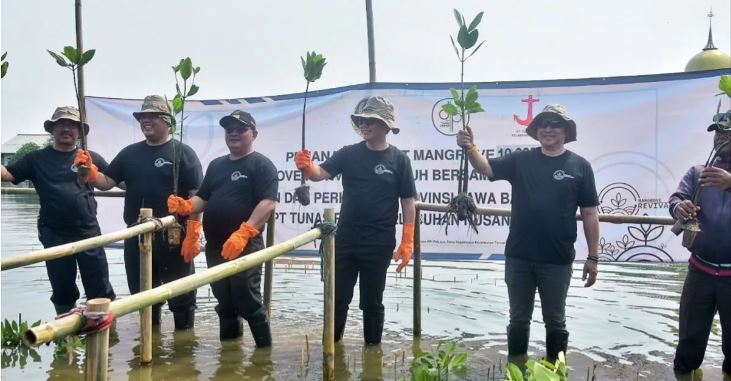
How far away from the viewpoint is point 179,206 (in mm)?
4613

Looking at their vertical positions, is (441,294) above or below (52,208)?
below

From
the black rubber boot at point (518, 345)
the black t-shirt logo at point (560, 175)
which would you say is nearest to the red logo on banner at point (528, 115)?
the black t-shirt logo at point (560, 175)

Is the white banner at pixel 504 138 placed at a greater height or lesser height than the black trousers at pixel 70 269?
greater

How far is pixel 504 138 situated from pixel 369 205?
5.85 feet

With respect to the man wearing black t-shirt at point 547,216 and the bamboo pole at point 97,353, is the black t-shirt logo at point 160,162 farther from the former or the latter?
the bamboo pole at point 97,353

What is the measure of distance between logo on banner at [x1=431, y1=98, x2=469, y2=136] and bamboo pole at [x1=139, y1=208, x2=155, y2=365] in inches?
107

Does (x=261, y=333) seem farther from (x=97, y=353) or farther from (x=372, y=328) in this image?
(x=97, y=353)

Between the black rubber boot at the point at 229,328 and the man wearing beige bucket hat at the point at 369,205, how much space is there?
0.79m

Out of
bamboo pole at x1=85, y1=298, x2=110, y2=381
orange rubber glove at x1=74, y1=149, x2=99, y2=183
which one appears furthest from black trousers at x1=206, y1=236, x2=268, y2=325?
bamboo pole at x1=85, y1=298, x2=110, y2=381

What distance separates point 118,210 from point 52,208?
1.90 m

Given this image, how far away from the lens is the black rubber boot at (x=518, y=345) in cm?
438

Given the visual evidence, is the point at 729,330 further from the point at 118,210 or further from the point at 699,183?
the point at 118,210

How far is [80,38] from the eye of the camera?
20.2ft

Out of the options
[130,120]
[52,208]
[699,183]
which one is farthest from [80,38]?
[699,183]
